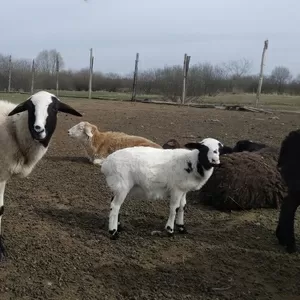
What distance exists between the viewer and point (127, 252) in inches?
179

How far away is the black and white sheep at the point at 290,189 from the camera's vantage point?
4848mm

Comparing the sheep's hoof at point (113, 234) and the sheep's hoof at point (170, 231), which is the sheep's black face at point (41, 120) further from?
Result: the sheep's hoof at point (170, 231)

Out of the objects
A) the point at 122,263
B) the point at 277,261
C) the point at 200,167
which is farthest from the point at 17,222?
the point at 277,261

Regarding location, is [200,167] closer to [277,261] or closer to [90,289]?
[277,261]

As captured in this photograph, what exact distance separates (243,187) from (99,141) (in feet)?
12.0

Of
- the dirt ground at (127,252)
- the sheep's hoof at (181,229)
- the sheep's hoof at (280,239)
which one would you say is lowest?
Result: the dirt ground at (127,252)

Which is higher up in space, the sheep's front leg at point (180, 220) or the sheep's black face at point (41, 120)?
the sheep's black face at point (41, 120)

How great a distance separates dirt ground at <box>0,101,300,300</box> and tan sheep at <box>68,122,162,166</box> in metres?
1.39

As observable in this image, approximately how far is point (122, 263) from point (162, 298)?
716mm

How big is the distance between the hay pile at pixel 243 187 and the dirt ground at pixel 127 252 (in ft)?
0.51

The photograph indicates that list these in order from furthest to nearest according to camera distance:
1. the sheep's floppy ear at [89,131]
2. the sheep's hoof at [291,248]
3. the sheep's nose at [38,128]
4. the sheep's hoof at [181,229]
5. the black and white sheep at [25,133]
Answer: the sheep's floppy ear at [89,131], the sheep's hoof at [181,229], the sheep's hoof at [291,248], the black and white sheep at [25,133], the sheep's nose at [38,128]

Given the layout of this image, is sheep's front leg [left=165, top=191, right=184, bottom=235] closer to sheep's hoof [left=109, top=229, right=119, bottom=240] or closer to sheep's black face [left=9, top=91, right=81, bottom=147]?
sheep's hoof [left=109, top=229, right=119, bottom=240]

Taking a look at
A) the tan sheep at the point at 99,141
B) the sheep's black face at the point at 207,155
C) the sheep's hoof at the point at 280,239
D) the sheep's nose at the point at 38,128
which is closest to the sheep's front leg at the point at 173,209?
the sheep's black face at the point at 207,155

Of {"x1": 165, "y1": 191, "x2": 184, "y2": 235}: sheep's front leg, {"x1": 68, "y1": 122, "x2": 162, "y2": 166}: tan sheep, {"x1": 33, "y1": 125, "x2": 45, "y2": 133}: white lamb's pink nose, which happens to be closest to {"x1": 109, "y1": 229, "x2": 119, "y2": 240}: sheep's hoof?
{"x1": 165, "y1": 191, "x2": 184, "y2": 235}: sheep's front leg
